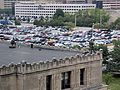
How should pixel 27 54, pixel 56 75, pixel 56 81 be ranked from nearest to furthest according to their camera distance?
pixel 56 81, pixel 56 75, pixel 27 54

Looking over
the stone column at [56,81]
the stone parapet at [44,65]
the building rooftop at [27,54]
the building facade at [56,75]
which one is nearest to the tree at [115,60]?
the building rooftop at [27,54]

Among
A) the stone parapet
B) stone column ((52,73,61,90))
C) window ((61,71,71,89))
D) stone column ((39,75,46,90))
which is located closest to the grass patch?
the stone parapet

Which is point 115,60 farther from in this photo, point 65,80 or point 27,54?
point 65,80

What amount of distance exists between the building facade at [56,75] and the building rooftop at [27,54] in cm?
205

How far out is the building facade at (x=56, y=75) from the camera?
34344 mm

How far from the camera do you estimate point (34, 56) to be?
41.3 meters

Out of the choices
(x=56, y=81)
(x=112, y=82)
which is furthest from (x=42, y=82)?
(x=112, y=82)

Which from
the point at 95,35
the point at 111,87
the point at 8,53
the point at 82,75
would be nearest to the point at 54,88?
the point at 82,75

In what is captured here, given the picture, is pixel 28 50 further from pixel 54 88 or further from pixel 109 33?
pixel 109 33

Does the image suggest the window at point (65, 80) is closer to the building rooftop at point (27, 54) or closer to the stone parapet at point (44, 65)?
the stone parapet at point (44, 65)

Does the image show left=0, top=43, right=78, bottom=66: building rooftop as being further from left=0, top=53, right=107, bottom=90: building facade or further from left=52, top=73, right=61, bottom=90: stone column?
left=52, top=73, right=61, bottom=90: stone column

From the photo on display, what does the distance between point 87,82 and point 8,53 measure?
7804 mm

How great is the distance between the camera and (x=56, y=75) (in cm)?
3731

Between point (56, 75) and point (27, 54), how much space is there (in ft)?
20.1
